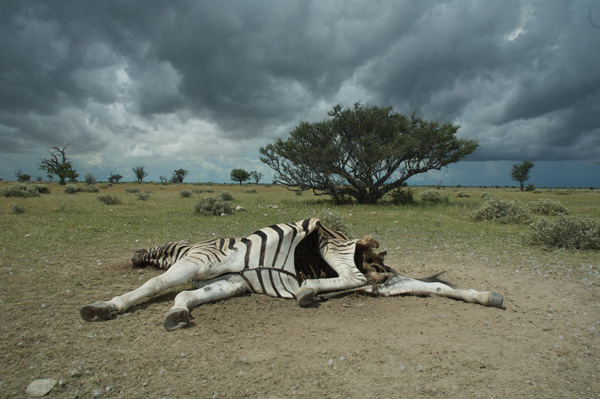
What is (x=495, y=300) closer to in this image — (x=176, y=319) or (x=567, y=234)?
(x=176, y=319)

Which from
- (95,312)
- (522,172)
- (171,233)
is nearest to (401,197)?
(171,233)

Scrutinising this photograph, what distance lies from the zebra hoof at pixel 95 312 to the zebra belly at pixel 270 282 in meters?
1.67

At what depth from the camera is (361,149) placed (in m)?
23.2

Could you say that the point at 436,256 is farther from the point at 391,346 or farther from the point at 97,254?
the point at 97,254

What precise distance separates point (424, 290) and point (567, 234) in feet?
21.5

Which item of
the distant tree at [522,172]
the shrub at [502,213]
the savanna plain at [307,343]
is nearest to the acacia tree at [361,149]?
the shrub at [502,213]

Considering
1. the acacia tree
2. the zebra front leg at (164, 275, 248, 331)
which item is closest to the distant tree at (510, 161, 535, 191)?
the acacia tree

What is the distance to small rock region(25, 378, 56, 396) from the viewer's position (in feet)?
8.86

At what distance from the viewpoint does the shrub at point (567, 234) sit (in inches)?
334

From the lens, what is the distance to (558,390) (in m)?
2.82

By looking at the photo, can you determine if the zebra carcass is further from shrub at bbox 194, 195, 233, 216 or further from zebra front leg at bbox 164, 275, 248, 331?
shrub at bbox 194, 195, 233, 216

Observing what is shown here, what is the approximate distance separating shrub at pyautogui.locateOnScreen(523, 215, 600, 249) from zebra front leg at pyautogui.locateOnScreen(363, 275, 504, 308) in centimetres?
590

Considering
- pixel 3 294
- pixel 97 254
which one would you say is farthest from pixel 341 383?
pixel 97 254

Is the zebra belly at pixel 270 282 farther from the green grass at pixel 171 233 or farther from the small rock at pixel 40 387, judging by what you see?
the green grass at pixel 171 233
